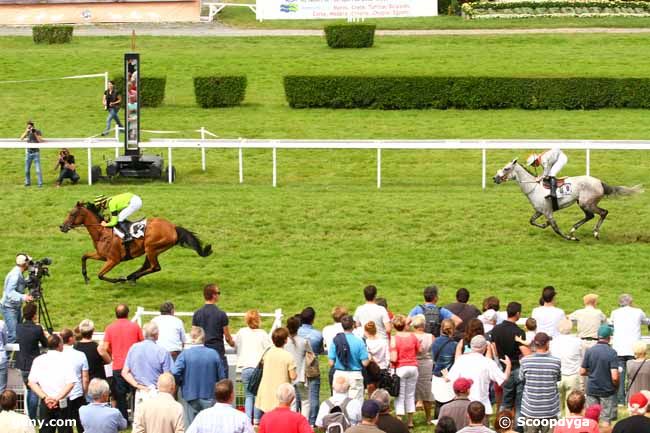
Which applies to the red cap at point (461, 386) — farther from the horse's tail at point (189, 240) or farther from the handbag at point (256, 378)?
the horse's tail at point (189, 240)

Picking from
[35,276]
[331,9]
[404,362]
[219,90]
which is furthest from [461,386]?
[331,9]

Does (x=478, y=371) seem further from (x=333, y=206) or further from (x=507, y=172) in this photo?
(x=333, y=206)

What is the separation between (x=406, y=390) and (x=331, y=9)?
28.1 meters

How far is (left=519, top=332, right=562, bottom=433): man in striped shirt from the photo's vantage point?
912 centimetres

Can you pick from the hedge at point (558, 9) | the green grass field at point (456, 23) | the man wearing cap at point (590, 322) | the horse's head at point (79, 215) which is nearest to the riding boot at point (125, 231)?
the horse's head at point (79, 215)

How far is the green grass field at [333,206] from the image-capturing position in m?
14.7

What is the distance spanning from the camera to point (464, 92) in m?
26.1

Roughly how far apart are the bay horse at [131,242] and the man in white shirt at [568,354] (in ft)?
18.2

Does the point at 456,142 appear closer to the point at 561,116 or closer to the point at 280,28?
the point at 561,116

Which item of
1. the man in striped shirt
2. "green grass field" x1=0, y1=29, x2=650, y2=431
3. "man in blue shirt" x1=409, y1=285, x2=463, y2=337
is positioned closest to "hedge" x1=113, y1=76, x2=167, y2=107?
"green grass field" x1=0, y1=29, x2=650, y2=431

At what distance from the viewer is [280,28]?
36.6 meters

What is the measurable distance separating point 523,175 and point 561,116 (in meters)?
8.87

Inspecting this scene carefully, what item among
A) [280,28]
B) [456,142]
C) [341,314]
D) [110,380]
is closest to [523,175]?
[456,142]

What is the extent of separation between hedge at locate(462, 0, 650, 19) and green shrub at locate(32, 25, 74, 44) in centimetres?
1127
